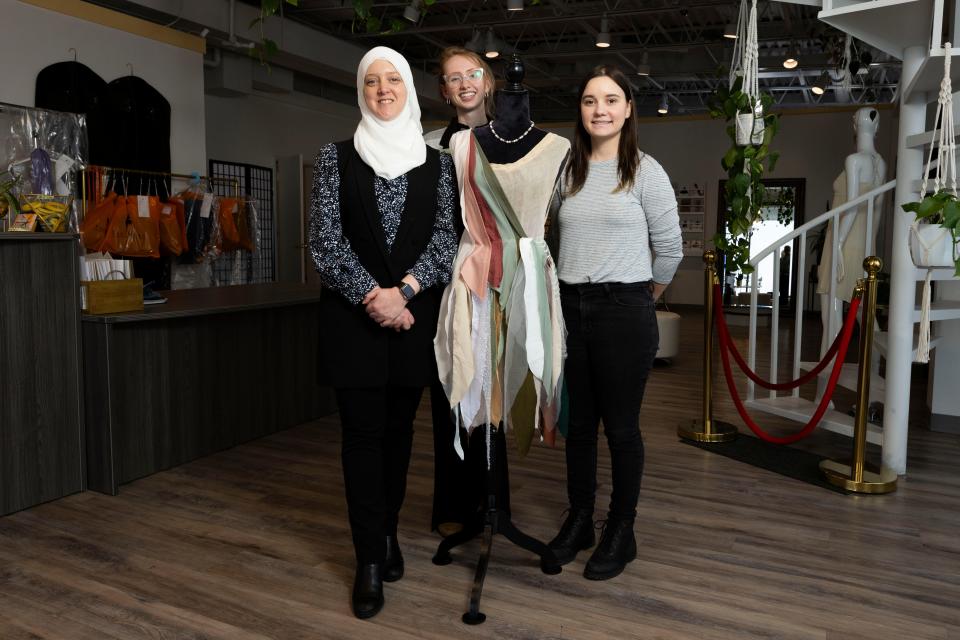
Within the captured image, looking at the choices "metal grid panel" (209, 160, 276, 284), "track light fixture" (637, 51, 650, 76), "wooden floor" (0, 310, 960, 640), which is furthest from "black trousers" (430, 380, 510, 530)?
"track light fixture" (637, 51, 650, 76)

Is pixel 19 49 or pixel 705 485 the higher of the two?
pixel 19 49

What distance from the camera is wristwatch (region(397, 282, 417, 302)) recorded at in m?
2.11

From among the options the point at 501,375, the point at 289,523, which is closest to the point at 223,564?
the point at 289,523

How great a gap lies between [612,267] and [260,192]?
29.0ft

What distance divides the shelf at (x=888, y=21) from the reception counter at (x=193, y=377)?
116 inches

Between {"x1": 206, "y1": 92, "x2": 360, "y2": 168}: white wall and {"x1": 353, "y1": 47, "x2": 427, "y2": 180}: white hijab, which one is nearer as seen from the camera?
{"x1": 353, "y1": 47, "x2": 427, "y2": 180}: white hijab

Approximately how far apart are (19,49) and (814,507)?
6.12 metres

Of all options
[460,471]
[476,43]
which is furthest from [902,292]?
[476,43]

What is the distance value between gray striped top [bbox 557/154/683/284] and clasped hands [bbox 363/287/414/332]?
A: 53 cm

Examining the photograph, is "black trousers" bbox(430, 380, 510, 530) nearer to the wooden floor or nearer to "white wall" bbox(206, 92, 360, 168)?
the wooden floor

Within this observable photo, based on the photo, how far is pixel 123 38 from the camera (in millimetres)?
6594

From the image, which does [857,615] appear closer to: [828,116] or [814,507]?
[814,507]

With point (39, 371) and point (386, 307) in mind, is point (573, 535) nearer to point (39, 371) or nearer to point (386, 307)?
point (386, 307)

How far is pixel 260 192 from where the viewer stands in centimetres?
1034
